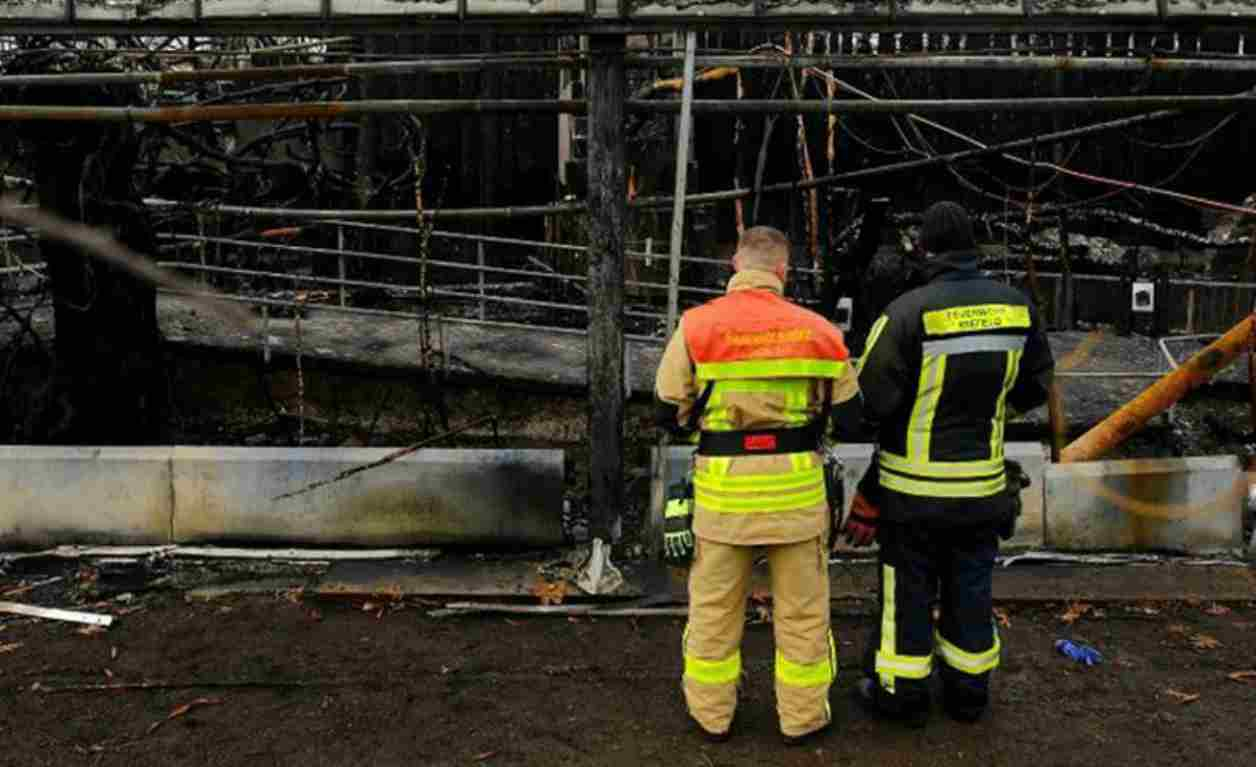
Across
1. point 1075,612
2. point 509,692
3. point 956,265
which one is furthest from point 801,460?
point 1075,612

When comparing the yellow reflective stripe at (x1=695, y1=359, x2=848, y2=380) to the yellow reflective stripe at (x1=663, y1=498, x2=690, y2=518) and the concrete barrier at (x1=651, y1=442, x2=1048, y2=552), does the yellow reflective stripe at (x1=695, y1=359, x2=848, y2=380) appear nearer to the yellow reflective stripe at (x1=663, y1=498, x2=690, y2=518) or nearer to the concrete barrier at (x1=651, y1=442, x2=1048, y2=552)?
the yellow reflective stripe at (x1=663, y1=498, x2=690, y2=518)

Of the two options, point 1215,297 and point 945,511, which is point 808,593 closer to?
point 945,511

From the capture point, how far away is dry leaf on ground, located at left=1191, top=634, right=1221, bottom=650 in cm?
522

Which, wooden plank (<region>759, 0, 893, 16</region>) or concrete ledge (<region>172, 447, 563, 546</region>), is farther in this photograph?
concrete ledge (<region>172, 447, 563, 546</region>)

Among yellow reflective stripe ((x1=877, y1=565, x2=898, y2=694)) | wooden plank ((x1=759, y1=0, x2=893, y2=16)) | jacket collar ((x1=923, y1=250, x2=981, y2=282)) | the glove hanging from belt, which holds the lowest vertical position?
yellow reflective stripe ((x1=877, y1=565, x2=898, y2=694))

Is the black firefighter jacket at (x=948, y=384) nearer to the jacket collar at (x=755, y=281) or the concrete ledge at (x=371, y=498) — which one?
the jacket collar at (x=755, y=281)

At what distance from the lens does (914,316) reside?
4.40 meters

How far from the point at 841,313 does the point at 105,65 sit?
6364 mm

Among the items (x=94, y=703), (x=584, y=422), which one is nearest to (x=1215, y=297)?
(x=584, y=422)

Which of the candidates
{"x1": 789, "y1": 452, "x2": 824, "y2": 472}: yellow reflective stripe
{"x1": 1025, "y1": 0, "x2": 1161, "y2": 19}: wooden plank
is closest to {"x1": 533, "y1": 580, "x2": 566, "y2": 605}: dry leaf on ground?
{"x1": 789, "y1": 452, "x2": 824, "y2": 472}: yellow reflective stripe

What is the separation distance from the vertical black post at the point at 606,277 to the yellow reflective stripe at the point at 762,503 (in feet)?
5.98

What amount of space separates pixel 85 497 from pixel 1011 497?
5001 millimetres

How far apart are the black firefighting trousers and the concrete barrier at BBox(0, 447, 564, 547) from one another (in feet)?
7.66

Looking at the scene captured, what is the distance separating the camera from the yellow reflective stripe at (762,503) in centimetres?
424
